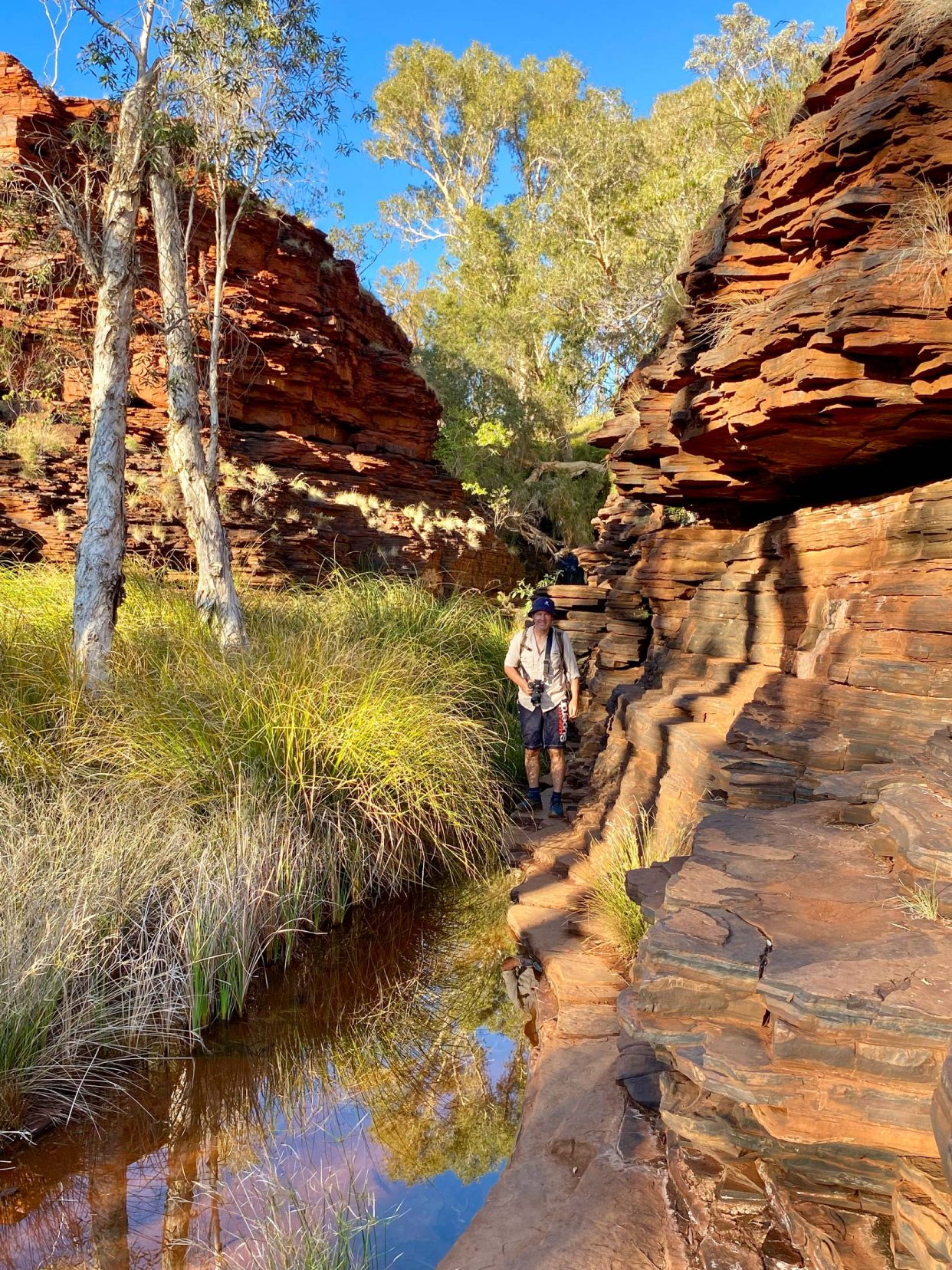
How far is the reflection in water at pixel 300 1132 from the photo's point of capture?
314 centimetres

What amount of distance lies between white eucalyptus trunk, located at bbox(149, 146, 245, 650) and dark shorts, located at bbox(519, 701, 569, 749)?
129 inches

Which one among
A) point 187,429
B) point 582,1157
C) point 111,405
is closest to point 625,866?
point 582,1157

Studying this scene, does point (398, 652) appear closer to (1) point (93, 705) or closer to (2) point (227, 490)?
(1) point (93, 705)

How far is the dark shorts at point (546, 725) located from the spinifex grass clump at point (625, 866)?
5.41ft

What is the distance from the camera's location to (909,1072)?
2219 millimetres

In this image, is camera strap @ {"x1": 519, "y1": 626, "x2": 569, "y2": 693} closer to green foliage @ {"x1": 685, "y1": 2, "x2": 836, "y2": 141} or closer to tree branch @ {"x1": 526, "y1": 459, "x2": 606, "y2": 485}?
green foliage @ {"x1": 685, "y1": 2, "x2": 836, "y2": 141}

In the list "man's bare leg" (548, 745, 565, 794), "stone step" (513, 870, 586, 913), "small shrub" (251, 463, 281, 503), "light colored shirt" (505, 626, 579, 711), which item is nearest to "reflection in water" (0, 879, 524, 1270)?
"stone step" (513, 870, 586, 913)

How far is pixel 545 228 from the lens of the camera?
21.2 meters

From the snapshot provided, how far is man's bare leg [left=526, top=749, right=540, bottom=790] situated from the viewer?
7.94 meters

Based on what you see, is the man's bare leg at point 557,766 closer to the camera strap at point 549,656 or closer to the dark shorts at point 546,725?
the dark shorts at point 546,725

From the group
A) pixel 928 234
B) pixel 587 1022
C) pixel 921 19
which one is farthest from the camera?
pixel 921 19

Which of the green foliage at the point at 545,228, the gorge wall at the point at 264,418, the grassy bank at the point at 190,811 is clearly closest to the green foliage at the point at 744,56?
the green foliage at the point at 545,228

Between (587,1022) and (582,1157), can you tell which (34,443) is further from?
(582,1157)

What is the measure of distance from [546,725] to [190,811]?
325 centimetres
